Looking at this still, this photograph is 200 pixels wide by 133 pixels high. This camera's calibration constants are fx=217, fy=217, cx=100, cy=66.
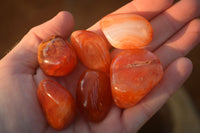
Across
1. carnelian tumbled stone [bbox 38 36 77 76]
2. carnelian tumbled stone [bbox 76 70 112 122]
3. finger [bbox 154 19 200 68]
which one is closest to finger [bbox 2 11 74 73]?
carnelian tumbled stone [bbox 38 36 77 76]

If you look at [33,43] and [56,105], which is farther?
[33,43]

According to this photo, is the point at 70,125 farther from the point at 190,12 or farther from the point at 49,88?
the point at 190,12

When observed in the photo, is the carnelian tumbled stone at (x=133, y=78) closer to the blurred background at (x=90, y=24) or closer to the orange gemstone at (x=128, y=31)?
the orange gemstone at (x=128, y=31)

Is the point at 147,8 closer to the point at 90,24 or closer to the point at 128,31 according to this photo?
the point at 128,31

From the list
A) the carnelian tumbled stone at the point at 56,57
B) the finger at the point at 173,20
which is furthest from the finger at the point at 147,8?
the carnelian tumbled stone at the point at 56,57

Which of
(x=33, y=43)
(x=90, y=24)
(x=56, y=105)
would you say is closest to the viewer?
(x=56, y=105)

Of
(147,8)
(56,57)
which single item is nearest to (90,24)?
(147,8)

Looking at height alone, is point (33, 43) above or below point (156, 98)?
above
